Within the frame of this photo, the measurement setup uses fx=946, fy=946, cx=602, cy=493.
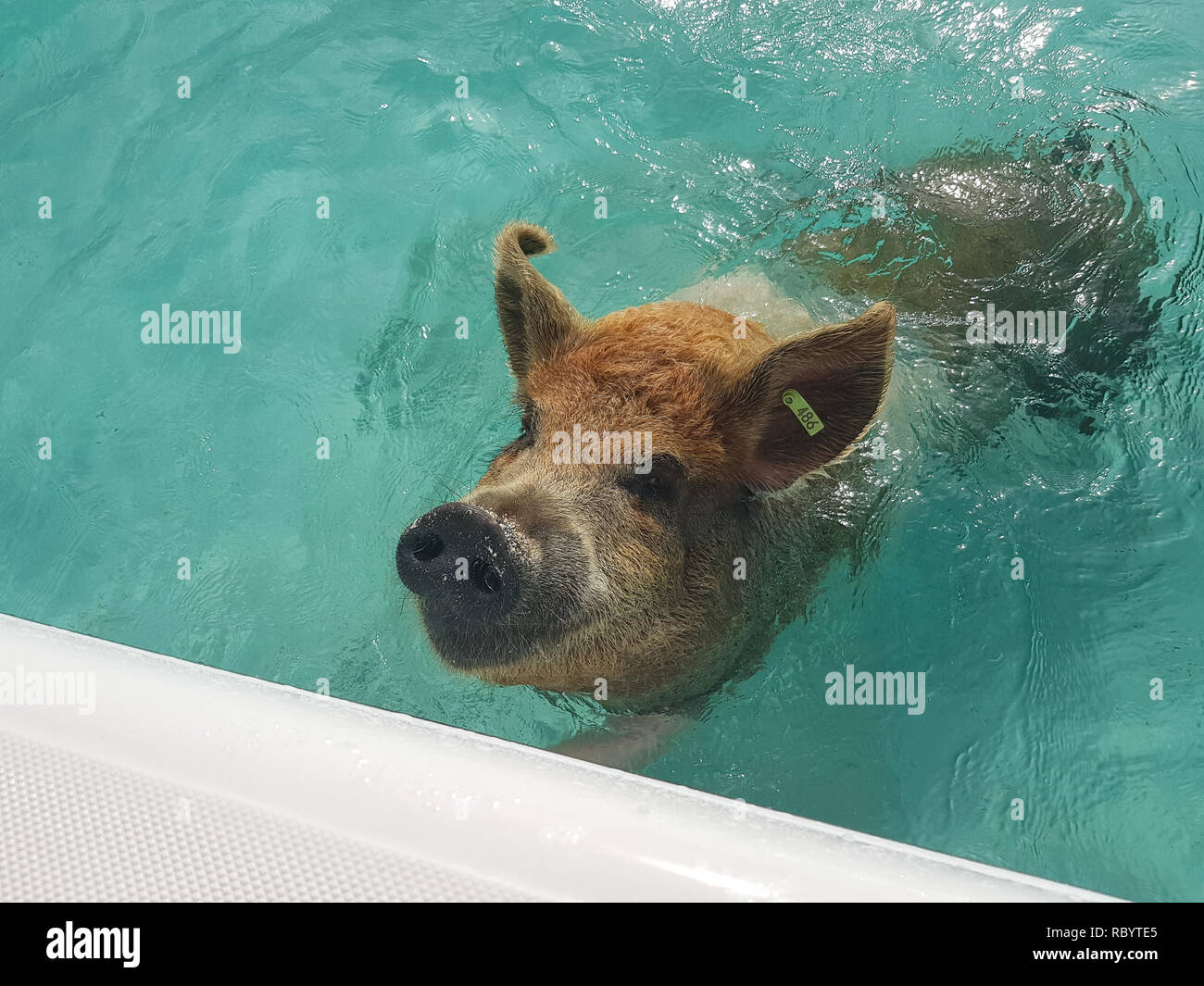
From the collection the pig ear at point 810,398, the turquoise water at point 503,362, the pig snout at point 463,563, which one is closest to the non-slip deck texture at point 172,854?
the pig snout at point 463,563

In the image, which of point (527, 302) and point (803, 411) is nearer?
point (803, 411)

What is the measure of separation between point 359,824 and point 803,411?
1.94m

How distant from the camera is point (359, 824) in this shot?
7.09ft

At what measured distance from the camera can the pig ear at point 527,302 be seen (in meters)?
3.43

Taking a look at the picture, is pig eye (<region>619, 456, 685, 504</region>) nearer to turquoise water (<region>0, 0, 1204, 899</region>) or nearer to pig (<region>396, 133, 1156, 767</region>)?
pig (<region>396, 133, 1156, 767</region>)

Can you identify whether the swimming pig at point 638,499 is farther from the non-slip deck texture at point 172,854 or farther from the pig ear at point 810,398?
the non-slip deck texture at point 172,854

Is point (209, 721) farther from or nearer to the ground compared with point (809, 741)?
farther from the ground

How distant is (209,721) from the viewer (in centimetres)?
239

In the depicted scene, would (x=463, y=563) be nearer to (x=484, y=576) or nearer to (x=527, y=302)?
(x=484, y=576)

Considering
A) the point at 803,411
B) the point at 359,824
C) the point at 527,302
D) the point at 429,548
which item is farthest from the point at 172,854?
the point at 803,411

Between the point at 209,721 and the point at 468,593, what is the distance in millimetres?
759
